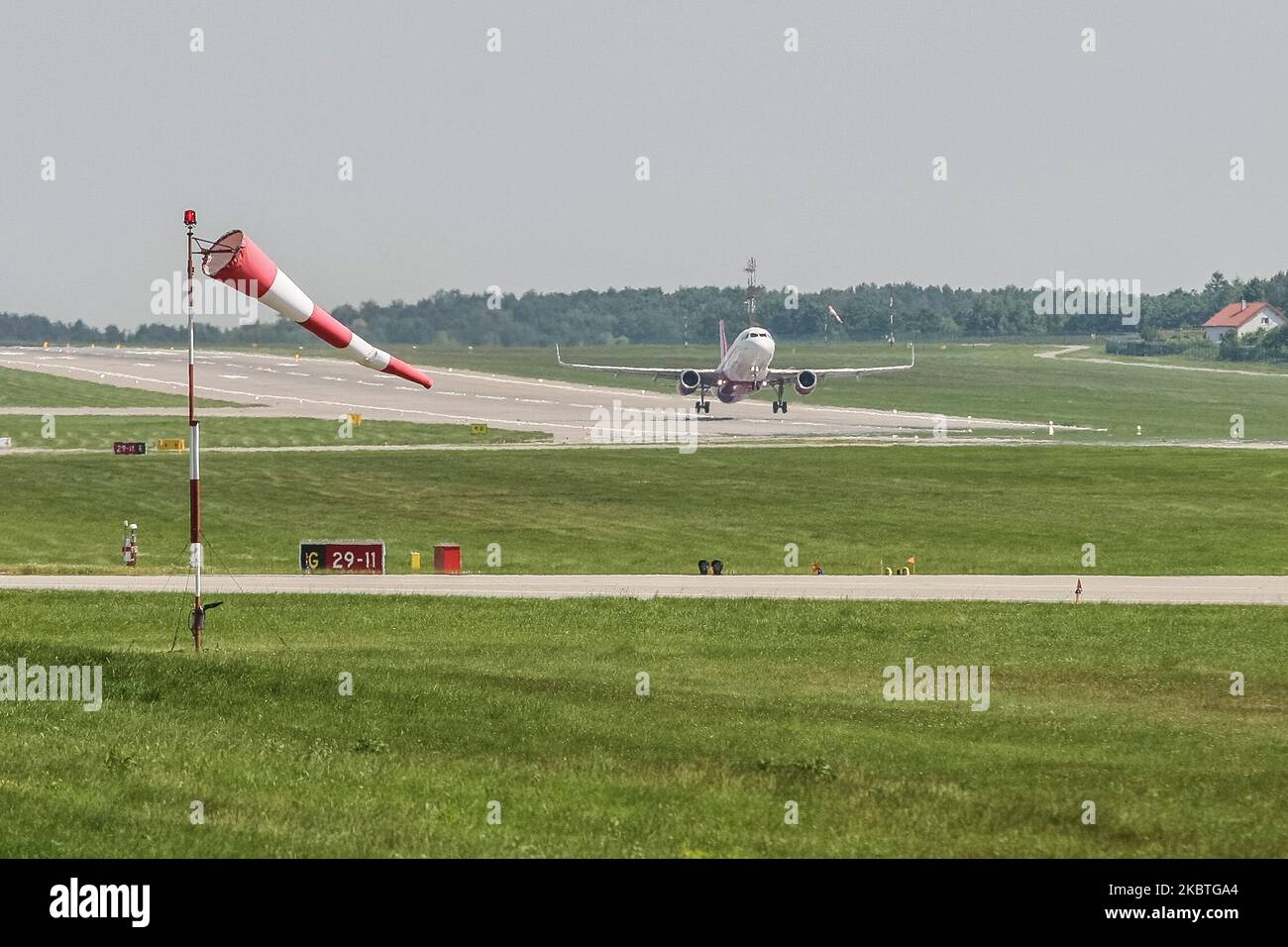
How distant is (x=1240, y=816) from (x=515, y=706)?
12941 mm

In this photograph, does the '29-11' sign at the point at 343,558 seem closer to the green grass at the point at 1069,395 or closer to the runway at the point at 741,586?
the runway at the point at 741,586

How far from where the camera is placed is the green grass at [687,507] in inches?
2547

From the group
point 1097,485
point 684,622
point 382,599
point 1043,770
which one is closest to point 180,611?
point 382,599

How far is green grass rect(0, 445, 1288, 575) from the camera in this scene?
6469 cm

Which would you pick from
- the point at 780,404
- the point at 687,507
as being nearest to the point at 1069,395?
the point at 780,404

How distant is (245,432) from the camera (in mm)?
117125

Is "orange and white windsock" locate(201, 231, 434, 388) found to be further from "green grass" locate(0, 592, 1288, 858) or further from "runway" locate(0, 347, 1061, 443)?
"runway" locate(0, 347, 1061, 443)

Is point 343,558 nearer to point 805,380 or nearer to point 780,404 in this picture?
point 805,380

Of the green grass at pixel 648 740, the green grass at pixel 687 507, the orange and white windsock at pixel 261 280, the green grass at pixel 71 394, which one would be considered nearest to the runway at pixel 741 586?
the green grass at pixel 687 507

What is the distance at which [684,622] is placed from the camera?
139 ft

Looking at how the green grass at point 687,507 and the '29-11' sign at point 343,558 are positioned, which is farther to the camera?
the green grass at point 687,507

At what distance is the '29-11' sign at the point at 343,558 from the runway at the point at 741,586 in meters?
1.87

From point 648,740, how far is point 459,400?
409ft

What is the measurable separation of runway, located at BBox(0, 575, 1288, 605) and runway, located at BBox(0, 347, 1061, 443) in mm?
60568
